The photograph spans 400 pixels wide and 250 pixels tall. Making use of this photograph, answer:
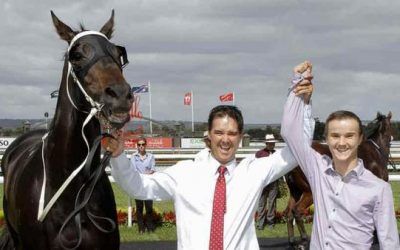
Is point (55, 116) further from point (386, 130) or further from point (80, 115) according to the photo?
point (386, 130)

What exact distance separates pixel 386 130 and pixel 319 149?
2272mm

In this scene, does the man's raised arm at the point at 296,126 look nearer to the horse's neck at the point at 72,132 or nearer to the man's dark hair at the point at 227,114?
the man's dark hair at the point at 227,114

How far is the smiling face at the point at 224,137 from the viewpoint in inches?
124

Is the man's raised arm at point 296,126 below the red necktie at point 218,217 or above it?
above

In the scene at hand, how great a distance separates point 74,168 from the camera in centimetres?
408

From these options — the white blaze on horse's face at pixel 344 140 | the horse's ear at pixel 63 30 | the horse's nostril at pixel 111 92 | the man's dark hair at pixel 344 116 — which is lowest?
the white blaze on horse's face at pixel 344 140

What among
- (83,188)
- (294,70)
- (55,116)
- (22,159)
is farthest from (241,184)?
(22,159)

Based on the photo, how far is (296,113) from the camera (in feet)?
10.3

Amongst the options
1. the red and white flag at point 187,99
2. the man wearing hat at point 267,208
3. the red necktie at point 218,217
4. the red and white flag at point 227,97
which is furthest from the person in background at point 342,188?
the red and white flag at point 187,99

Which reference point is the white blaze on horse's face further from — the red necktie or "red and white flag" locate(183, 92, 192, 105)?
"red and white flag" locate(183, 92, 192, 105)

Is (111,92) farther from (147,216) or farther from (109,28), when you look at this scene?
(147,216)

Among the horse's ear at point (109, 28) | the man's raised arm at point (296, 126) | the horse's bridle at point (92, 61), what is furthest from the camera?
the horse's ear at point (109, 28)

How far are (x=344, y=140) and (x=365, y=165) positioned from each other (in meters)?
7.11

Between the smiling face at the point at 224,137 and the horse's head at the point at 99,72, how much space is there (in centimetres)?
55
